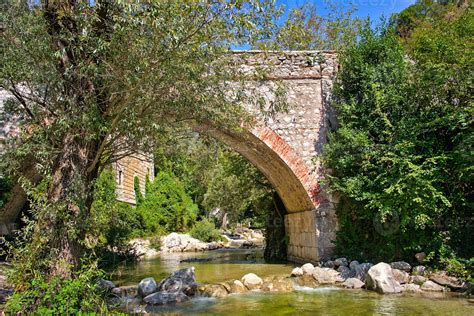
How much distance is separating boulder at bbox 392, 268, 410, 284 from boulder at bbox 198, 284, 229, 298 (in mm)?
3145

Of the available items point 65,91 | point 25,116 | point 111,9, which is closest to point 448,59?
point 111,9

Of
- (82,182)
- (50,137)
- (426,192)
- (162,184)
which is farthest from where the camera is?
(162,184)

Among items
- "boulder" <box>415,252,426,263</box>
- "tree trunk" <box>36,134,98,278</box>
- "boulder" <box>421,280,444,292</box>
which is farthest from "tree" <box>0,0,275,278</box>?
"boulder" <box>415,252,426,263</box>

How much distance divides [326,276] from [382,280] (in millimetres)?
1380

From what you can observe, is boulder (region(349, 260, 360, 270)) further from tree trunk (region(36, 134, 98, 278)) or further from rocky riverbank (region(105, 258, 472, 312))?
tree trunk (region(36, 134, 98, 278))

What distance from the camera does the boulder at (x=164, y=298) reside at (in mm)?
6834

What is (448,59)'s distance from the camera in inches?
352

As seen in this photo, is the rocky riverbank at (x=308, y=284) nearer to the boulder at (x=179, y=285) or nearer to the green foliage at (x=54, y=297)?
the boulder at (x=179, y=285)

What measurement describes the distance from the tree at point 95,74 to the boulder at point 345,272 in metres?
4.89

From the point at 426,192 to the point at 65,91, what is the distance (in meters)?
6.67

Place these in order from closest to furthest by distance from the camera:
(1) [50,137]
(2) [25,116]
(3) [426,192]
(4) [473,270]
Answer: (1) [50,137] < (2) [25,116] < (4) [473,270] < (3) [426,192]

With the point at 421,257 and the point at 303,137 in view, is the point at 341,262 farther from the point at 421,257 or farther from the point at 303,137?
the point at 303,137

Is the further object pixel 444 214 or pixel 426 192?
pixel 444 214

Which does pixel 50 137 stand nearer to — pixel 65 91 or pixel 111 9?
pixel 65 91
